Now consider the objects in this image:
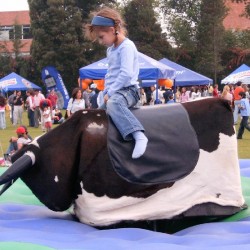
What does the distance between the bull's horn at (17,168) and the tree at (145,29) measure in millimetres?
38723

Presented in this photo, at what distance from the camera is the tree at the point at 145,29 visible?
43781mm

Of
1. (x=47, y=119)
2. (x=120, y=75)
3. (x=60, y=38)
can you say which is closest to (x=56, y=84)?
(x=60, y=38)

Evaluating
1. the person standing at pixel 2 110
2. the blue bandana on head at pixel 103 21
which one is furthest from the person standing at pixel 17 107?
the blue bandana on head at pixel 103 21

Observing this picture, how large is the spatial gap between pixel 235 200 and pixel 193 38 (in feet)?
146

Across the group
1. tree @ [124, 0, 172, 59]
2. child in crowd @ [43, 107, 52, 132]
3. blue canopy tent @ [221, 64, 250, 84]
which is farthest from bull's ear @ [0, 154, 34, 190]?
tree @ [124, 0, 172, 59]

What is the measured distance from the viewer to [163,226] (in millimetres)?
5020

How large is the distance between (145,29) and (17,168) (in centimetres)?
3980

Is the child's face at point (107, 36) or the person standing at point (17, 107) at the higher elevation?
the child's face at point (107, 36)

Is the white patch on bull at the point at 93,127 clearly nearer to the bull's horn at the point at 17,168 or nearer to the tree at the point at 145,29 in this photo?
the bull's horn at the point at 17,168

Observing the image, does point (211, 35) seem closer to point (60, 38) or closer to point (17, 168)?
point (60, 38)

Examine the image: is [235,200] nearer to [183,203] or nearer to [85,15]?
[183,203]

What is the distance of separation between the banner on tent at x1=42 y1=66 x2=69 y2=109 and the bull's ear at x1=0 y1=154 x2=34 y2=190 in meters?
31.2

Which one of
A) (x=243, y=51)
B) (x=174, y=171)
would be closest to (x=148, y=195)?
(x=174, y=171)

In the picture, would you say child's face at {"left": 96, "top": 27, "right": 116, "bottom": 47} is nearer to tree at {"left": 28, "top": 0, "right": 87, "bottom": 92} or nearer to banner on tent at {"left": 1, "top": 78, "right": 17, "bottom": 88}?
banner on tent at {"left": 1, "top": 78, "right": 17, "bottom": 88}
